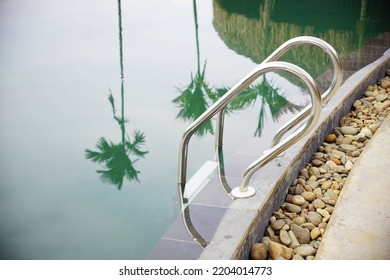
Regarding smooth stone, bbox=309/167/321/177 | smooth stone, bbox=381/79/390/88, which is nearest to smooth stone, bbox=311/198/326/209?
smooth stone, bbox=309/167/321/177

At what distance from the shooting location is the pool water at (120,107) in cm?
374

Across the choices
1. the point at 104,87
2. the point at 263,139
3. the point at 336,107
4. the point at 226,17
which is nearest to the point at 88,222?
the point at 263,139

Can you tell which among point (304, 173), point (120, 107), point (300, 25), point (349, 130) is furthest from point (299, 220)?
point (300, 25)

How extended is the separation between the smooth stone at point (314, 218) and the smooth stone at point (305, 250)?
28 centimetres

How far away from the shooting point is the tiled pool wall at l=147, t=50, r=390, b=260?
8.64 feet

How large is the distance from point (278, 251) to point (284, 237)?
176 millimetres

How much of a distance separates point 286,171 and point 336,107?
4.71ft

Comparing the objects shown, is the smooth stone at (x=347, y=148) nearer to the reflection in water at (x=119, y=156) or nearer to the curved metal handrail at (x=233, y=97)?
the curved metal handrail at (x=233, y=97)

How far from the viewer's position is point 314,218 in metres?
3.11

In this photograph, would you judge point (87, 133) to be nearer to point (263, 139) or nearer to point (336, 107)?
point (263, 139)

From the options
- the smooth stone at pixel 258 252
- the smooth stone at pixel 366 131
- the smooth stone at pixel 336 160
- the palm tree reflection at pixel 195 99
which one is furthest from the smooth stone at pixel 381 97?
the smooth stone at pixel 258 252

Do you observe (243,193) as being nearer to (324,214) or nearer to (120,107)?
(324,214)

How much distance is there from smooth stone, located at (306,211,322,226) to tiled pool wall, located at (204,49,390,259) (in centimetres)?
23
